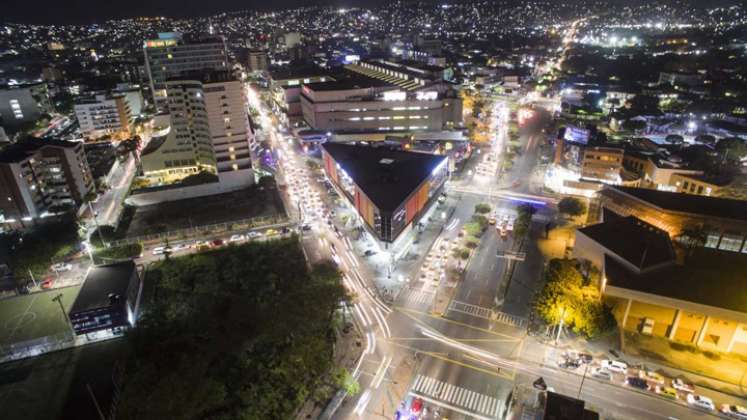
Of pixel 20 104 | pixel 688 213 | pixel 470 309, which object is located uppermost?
pixel 20 104

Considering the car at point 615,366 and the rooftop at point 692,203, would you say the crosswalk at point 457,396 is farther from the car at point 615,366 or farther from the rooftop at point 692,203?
the rooftop at point 692,203

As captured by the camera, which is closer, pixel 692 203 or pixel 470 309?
pixel 470 309

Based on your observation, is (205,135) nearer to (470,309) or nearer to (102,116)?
(102,116)

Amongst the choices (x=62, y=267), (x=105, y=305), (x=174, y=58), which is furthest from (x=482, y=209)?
(x=174, y=58)

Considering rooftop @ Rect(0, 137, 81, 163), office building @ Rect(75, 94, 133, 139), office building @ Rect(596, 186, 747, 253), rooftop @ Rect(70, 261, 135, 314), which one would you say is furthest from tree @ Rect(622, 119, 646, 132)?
office building @ Rect(75, 94, 133, 139)

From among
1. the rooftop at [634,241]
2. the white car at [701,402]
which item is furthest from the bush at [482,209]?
the white car at [701,402]

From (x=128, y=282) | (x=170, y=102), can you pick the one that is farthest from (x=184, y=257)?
(x=170, y=102)
